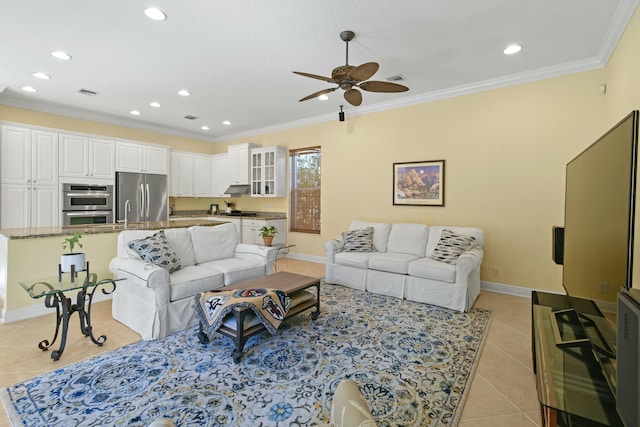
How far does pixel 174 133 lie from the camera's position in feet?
23.1

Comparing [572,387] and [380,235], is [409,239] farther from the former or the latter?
[572,387]

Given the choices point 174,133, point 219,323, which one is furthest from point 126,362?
point 174,133

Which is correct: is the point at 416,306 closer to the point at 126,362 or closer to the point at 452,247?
the point at 452,247

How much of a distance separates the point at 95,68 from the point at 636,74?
5.63 meters

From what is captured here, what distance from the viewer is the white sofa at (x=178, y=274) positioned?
8.85 ft

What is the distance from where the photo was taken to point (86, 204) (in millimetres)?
5332

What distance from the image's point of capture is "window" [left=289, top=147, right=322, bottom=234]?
6102 mm

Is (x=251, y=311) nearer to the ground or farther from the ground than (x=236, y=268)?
nearer to the ground

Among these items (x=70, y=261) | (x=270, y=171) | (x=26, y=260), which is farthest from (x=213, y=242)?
(x=270, y=171)

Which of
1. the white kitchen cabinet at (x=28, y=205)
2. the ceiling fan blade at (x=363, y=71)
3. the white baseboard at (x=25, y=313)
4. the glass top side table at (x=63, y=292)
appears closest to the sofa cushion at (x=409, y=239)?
the ceiling fan blade at (x=363, y=71)

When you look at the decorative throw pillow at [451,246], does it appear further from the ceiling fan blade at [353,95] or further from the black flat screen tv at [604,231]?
the ceiling fan blade at [353,95]

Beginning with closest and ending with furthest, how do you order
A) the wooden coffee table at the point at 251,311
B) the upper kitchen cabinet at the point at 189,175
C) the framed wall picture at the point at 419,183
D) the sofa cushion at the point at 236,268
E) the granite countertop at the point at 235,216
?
the wooden coffee table at the point at 251,311
the sofa cushion at the point at 236,268
the framed wall picture at the point at 419,183
the granite countertop at the point at 235,216
the upper kitchen cabinet at the point at 189,175

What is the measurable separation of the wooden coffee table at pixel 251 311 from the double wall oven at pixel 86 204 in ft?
13.3

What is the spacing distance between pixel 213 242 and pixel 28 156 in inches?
143
